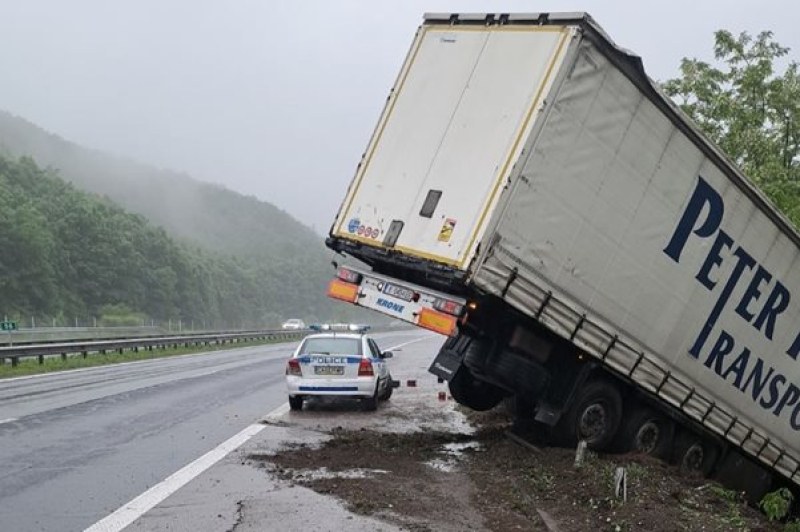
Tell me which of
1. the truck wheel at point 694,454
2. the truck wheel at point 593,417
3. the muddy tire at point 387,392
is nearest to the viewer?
the truck wheel at point 593,417

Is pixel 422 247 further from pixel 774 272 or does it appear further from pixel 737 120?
pixel 737 120

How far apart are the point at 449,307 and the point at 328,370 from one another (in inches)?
229

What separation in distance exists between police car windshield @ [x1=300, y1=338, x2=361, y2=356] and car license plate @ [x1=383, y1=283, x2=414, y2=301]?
5.29 meters

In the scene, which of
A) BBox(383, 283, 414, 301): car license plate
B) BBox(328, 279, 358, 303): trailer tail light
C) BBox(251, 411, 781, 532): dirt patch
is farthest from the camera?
BBox(328, 279, 358, 303): trailer tail light

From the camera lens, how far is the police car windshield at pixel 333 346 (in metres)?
14.7

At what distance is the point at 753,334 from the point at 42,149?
18318 cm

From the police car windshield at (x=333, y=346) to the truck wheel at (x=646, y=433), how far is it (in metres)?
5.48

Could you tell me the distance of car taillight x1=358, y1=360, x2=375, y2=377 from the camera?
1445 centimetres

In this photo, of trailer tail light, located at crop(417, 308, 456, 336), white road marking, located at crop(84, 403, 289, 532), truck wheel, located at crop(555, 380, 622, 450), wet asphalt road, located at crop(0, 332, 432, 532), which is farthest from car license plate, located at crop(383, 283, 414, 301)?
wet asphalt road, located at crop(0, 332, 432, 532)

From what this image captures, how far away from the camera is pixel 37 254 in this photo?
70.1m

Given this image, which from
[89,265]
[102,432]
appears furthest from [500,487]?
[89,265]

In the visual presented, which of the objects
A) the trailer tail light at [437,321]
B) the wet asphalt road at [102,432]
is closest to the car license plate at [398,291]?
the trailer tail light at [437,321]

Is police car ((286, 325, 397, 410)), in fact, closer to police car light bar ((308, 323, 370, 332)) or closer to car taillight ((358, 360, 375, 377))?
car taillight ((358, 360, 375, 377))

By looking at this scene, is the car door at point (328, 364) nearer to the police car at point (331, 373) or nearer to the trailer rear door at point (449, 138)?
the police car at point (331, 373)
